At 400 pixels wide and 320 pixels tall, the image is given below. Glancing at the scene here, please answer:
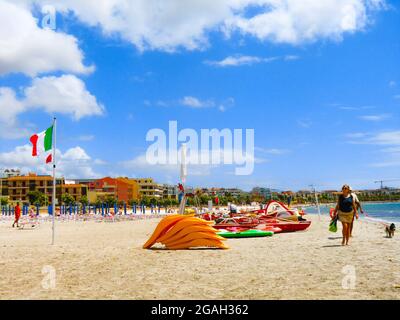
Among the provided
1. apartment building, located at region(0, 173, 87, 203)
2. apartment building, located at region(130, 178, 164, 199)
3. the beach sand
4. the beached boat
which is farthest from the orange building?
the beach sand

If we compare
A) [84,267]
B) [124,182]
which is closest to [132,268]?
[84,267]

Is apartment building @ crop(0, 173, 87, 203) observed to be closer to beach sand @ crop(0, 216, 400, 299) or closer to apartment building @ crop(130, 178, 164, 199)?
apartment building @ crop(130, 178, 164, 199)

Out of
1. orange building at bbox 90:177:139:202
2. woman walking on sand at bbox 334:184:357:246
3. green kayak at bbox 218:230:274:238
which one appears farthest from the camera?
orange building at bbox 90:177:139:202

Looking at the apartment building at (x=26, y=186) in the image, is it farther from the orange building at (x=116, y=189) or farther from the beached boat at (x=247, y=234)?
the beached boat at (x=247, y=234)

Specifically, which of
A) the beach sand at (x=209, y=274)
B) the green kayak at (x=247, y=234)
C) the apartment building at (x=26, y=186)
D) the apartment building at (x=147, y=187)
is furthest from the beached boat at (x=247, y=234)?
the apartment building at (x=147, y=187)

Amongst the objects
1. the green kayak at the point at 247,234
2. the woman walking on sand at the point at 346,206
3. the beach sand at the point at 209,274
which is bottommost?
the green kayak at the point at 247,234

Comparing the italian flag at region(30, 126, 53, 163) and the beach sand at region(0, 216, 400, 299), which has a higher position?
the italian flag at region(30, 126, 53, 163)

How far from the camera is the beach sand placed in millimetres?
6766

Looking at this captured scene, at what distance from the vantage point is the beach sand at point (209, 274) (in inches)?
266

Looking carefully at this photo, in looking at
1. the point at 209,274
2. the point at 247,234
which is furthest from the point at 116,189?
the point at 209,274

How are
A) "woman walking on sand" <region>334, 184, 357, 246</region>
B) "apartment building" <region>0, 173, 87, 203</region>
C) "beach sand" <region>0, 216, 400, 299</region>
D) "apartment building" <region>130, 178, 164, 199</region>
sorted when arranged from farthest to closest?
1. "apartment building" <region>130, 178, 164, 199</region>
2. "apartment building" <region>0, 173, 87, 203</region>
3. "woman walking on sand" <region>334, 184, 357, 246</region>
4. "beach sand" <region>0, 216, 400, 299</region>

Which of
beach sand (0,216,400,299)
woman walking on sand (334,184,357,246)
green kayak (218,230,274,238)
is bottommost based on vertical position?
green kayak (218,230,274,238)
